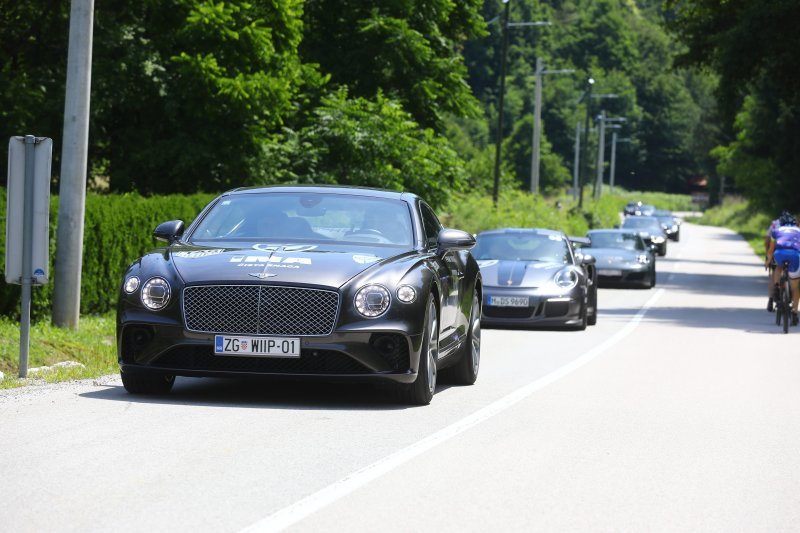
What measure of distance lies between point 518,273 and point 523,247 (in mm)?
1359

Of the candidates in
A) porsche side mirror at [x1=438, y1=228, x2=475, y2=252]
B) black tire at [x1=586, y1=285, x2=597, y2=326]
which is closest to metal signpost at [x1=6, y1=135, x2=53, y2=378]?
porsche side mirror at [x1=438, y1=228, x2=475, y2=252]

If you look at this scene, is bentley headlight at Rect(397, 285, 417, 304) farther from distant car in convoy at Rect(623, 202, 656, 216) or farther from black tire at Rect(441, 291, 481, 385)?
distant car in convoy at Rect(623, 202, 656, 216)

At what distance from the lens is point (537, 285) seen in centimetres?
2091

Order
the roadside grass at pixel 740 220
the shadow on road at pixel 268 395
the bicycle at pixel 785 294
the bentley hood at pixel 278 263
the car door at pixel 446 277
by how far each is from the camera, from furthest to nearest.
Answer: the roadside grass at pixel 740 220 < the bicycle at pixel 785 294 < the car door at pixel 446 277 < the shadow on road at pixel 268 395 < the bentley hood at pixel 278 263

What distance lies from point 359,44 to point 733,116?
10.1 m

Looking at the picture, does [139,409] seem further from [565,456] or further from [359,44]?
[359,44]

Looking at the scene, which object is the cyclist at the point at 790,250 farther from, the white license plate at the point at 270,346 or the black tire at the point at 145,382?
the white license plate at the point at 270,346

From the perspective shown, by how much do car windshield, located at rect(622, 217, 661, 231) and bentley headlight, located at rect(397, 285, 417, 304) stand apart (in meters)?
51.1

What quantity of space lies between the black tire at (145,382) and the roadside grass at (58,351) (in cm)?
105

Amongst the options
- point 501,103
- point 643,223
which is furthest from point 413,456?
point 643,223

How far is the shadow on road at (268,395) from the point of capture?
10.4m

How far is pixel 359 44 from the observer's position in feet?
139

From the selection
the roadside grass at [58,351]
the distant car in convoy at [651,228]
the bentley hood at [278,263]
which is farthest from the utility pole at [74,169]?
the distant car in convoy at [651,228]

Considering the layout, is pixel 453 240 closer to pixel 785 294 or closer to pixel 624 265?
pixel 785 294
